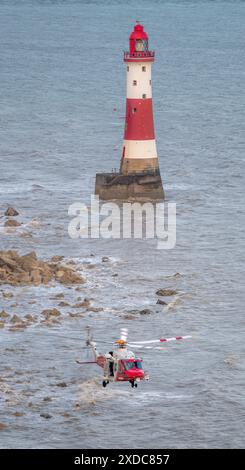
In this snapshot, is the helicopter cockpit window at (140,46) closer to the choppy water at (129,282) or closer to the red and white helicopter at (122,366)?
the choppy water at (129,282)

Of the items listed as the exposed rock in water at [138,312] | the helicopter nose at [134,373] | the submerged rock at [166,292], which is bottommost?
the helicopter nose at [134,373]

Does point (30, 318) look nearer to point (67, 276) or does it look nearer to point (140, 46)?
point (67, 276)

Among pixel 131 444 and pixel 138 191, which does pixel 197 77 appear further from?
pixel 131 444

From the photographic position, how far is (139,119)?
7469cm

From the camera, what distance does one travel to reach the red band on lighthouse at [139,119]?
2940 inches

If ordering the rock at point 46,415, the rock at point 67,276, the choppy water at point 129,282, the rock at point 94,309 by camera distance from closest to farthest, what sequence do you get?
the rock at point 46,415, the choppy water at point 129,282, the rock at point 94,309, the rock at point 67,276

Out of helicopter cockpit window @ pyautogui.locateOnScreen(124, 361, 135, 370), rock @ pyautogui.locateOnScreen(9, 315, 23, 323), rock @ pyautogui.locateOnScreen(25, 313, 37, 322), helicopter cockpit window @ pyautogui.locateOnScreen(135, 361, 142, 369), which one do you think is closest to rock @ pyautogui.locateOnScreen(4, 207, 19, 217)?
rock @ pyautogui.locateOnScreen(25, 313, 37, 322)

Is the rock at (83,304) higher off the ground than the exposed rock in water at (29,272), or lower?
lower

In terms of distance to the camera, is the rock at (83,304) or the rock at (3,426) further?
the rock at (83,304)

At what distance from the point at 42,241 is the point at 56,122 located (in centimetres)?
4408

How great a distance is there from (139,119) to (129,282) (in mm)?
14419

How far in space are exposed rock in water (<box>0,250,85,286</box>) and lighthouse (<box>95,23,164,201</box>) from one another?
46.6 ft

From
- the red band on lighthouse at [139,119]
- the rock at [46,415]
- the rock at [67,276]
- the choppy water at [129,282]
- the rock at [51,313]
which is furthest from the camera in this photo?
the red band on lighthouse at [139,119]

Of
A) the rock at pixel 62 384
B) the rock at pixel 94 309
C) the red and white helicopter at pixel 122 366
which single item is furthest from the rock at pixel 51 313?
the red and white helicopter at pixel 122 366
